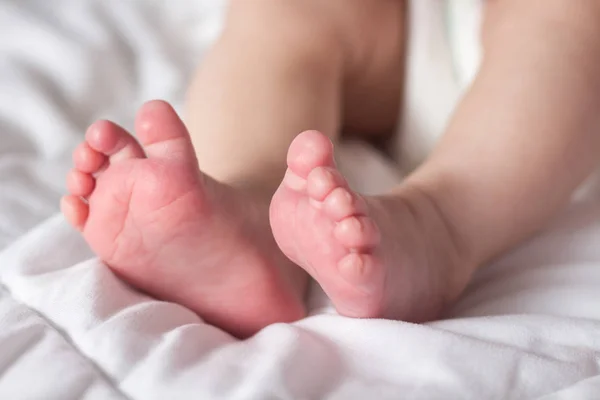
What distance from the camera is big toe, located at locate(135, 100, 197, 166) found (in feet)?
1.62

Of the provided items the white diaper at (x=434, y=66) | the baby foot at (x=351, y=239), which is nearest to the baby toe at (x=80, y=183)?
the baby foot at (x=351, y=239)

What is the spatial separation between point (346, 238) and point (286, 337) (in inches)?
3.1

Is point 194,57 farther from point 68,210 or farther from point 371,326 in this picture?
point 371,326

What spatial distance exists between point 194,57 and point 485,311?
22.5 inches

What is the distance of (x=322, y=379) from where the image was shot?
1.39ft

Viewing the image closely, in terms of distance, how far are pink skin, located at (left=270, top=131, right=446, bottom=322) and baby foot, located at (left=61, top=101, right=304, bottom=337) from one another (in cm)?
5

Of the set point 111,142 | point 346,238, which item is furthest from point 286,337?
point 111,142

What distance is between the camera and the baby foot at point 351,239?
0.43 metres

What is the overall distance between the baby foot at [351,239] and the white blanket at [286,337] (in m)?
0.03

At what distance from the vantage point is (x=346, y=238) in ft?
1.39

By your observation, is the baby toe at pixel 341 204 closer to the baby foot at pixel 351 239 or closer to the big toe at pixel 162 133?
the baby foot at pixel 351 239

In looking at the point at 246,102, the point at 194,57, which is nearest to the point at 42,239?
the point at 246,102

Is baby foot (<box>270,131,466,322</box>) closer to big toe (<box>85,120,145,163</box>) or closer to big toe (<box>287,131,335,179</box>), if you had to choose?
big toe (<box>287,131,335,179</box>)

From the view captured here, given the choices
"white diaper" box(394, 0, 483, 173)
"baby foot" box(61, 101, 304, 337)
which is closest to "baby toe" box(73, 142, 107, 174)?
"baby foot" box(61, 101, 304, 337)
